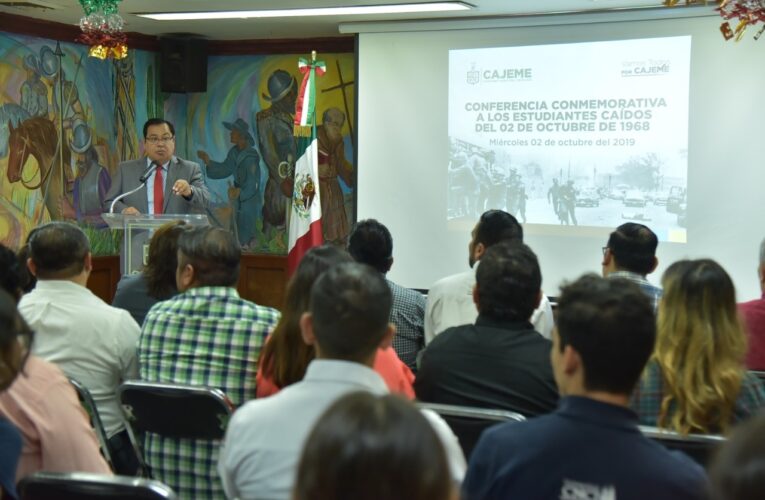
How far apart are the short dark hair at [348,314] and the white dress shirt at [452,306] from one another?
6.91ft

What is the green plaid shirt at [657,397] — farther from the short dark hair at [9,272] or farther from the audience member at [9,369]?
the short dark hair at [9,272]

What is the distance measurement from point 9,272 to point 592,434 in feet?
7.19

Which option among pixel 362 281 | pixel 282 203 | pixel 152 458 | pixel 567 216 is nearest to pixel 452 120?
pixel 567 216

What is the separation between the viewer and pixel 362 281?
6.81 feet

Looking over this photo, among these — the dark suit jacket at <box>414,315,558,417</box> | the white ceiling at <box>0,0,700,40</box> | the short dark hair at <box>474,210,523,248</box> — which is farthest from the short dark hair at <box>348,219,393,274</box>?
the white ceiling at <box>0,0,700,40</box>

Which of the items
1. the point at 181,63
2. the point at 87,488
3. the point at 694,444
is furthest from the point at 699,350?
the point at 181,63

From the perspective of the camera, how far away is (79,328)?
3.16 meters

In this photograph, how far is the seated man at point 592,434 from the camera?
166 centimetres

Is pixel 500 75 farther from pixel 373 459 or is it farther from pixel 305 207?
pixel 373 459

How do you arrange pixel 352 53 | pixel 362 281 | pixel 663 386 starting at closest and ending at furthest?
pixel 362 281
pixel 663 386
pixel 352 53

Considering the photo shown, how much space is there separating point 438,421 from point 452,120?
5557 mm

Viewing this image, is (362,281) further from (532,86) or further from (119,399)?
(532,86)

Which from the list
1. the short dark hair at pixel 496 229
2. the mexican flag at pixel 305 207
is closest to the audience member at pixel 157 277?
the short dark hair at pixel 496 229

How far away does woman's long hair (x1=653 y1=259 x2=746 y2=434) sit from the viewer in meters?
2.52
